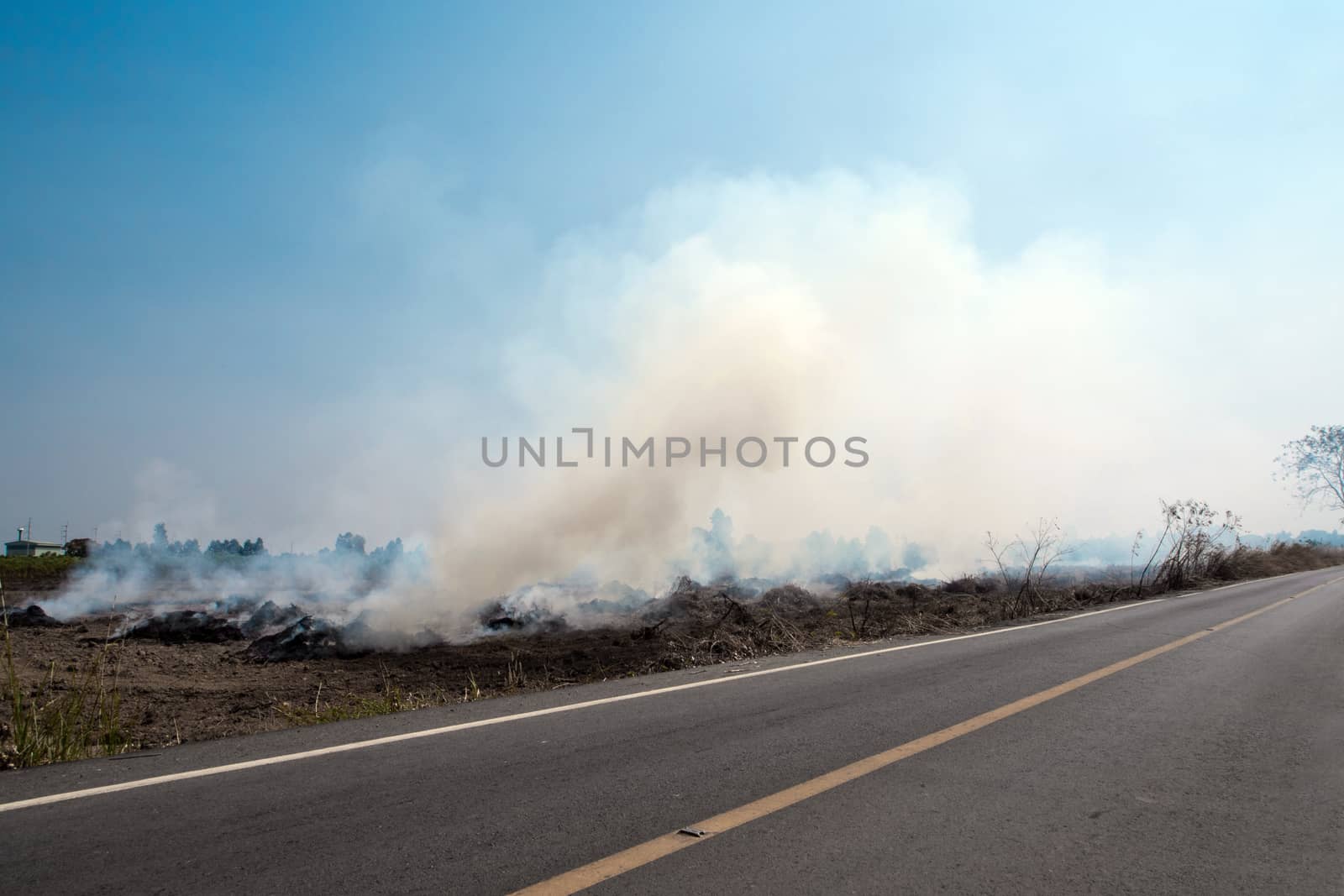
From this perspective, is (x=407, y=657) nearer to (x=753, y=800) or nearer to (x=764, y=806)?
(x=753, y=800)

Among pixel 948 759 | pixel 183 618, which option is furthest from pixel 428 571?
pixel 948 759

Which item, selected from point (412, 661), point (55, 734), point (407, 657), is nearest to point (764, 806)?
point (55, 734)

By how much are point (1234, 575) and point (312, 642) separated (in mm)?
32594

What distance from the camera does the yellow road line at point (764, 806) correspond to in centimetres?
284

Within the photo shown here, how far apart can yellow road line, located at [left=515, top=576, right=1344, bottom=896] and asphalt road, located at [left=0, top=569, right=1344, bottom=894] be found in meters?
0.04

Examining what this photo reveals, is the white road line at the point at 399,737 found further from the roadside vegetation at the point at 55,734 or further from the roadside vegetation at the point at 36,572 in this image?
the roadside vegetation at the point at 36,572

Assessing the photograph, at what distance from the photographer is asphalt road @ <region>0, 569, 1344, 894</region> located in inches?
116

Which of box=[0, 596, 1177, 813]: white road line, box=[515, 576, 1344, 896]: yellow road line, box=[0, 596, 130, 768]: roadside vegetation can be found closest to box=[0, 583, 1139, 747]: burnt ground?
Result: box=[0, 596, 130, 768]: roadside vegetation

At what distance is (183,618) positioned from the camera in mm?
15797

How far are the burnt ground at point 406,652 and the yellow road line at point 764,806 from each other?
411cm

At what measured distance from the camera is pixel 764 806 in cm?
361

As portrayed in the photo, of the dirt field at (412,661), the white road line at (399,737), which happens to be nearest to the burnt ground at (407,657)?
the dirt field at (412,661)

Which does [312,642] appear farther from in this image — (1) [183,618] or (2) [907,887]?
(2) [907,887]

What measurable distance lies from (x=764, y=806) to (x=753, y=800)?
0.33 feet
